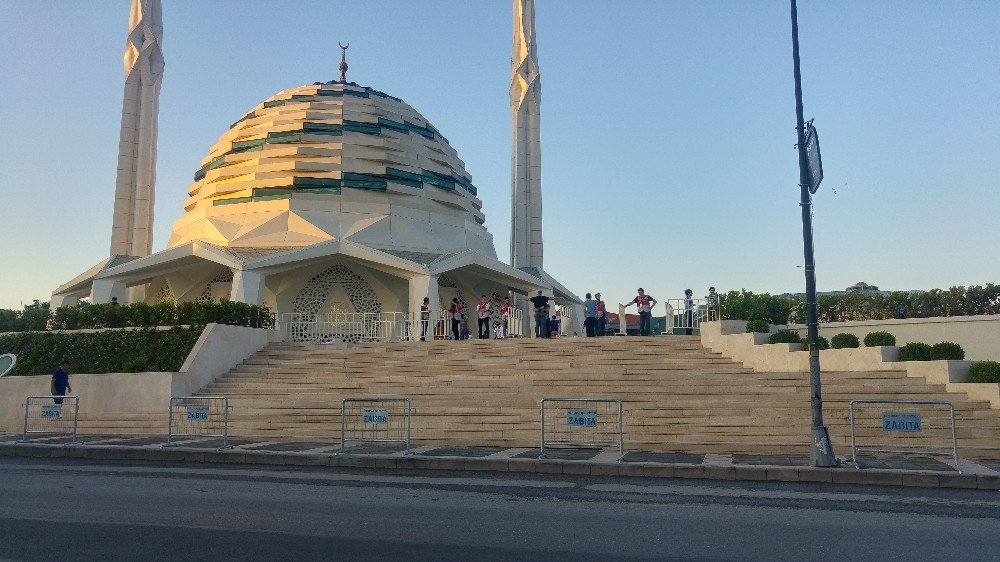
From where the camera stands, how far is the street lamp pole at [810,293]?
34.7 feet

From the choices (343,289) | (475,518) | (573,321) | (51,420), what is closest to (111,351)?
(51,420)

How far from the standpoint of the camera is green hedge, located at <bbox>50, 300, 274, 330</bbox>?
2109cm

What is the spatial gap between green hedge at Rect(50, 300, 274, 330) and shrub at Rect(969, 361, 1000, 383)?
17.5 meters

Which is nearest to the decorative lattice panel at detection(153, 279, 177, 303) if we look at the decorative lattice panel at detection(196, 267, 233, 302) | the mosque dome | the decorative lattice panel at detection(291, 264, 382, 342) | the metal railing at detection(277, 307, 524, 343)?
the decorative lattice panel at detection(196, 267, 233, 302)

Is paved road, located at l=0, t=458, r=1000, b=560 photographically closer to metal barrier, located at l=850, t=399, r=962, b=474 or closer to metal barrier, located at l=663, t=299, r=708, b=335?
metal barrier, located at l=850, t=399, r=962, b=474

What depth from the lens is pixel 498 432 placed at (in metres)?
13.8

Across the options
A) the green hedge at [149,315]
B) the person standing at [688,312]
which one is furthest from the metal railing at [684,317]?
the green hedge at [149,315]

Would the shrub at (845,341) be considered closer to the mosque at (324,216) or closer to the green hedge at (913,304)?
the mosque at (324,216)

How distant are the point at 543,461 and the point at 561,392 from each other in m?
4.80

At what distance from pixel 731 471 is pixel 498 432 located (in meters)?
4.65

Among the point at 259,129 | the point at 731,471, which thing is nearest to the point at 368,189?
the point at 259,129

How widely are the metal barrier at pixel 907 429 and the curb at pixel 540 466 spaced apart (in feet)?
1.82

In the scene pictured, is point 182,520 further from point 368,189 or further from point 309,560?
point 368,189

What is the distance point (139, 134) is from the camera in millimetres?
38656
